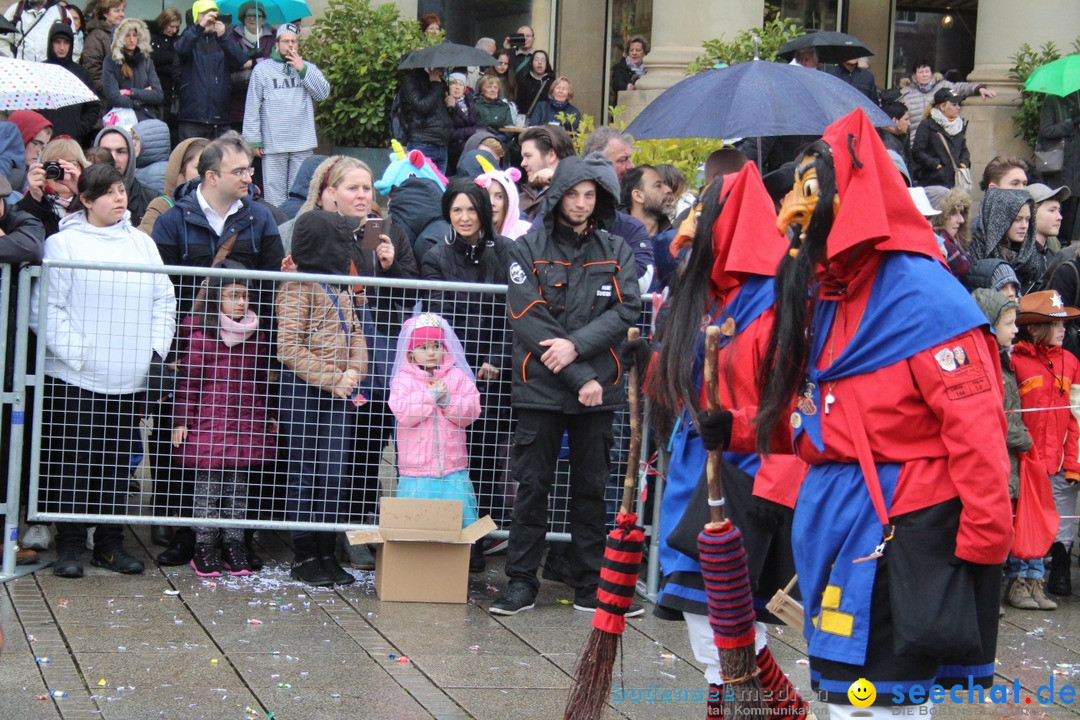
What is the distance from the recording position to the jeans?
13.1 meters

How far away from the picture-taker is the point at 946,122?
14883 millimetres

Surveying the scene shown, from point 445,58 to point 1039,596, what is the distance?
7563 mm

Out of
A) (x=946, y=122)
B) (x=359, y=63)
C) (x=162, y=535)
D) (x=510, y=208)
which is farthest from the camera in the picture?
(x=946, y=122)

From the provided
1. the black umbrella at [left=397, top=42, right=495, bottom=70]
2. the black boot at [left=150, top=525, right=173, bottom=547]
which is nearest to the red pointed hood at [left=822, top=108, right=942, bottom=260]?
the black boot at [left=150, top=525, right=173, bottom=547]

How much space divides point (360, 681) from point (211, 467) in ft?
6.59

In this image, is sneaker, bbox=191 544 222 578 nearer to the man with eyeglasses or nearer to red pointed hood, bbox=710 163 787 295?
the man with eyeglasses

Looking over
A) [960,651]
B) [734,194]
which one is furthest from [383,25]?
[960,651]

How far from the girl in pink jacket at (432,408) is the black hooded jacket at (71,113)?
5.42 metres

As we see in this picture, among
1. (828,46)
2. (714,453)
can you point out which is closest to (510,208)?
(714,453)

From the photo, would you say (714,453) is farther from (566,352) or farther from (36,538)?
(36,538)

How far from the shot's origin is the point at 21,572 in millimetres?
7148

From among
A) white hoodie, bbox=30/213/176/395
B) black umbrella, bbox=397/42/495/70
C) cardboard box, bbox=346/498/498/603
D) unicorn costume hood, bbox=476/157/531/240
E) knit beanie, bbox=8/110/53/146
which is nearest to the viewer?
cardboard box, bbox=346/498/498/603

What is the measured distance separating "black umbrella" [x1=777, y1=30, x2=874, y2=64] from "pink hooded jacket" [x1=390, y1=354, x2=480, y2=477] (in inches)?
273

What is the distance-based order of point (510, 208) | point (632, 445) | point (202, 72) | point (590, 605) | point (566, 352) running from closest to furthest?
point (632, 445)
point (566, 352)
point (590, 605)
point (510, 208)
point (202, 72)
